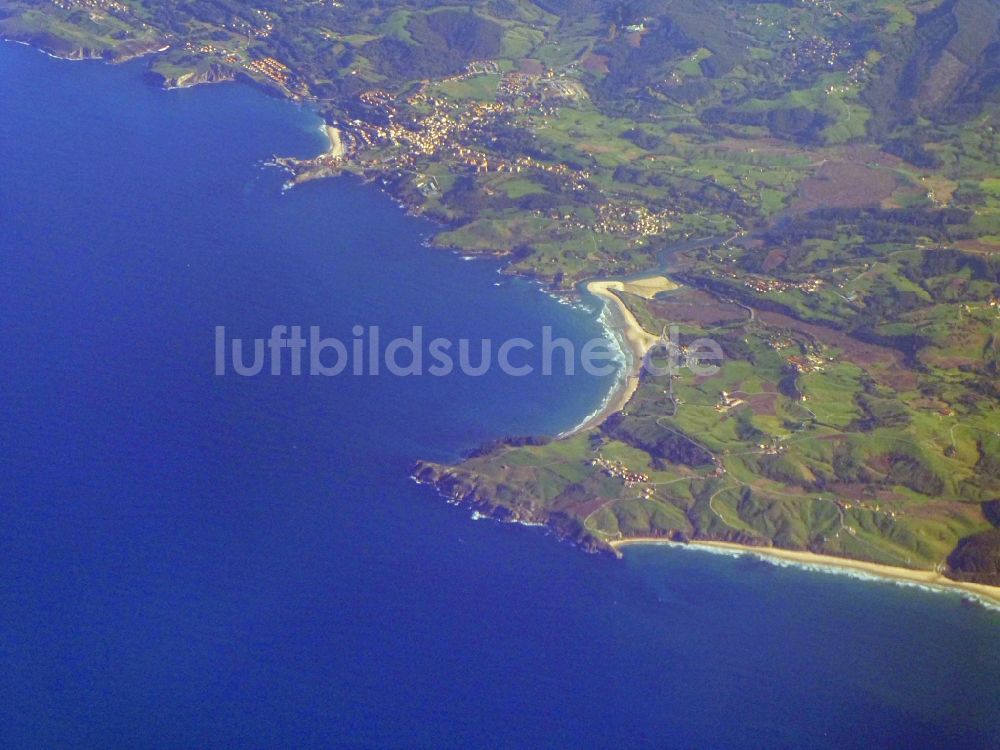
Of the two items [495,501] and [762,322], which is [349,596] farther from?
[762,322]

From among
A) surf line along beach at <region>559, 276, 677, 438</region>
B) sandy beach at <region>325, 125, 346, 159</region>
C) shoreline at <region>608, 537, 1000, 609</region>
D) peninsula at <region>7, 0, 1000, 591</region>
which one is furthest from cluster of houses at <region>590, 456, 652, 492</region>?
sandy beach at <region>325, 125, 346, 159</region>

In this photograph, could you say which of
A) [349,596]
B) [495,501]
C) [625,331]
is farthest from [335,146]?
[349,596]

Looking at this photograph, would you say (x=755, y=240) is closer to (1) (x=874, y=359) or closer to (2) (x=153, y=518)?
(1) (x=874, y=359)

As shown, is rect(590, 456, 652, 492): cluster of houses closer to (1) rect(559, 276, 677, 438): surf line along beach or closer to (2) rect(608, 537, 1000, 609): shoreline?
(1) rect(559, 276, 677, 438): surf line along beach

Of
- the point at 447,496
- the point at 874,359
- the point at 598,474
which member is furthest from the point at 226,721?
the point at 874,359

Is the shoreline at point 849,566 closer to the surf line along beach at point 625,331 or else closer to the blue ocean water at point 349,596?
the blue ocean water at point 349,596

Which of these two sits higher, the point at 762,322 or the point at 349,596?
the point at 762,322
